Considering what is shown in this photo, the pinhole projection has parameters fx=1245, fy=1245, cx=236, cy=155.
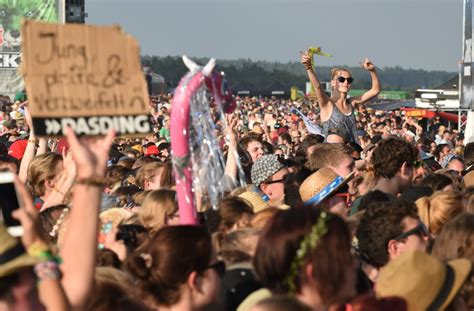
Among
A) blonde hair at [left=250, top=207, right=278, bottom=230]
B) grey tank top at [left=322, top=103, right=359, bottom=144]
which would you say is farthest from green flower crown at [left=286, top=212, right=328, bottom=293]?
grey tank top at [left=322, top=103, right=359, bottom=144]

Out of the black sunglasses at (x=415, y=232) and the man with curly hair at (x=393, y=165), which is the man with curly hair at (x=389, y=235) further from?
the man with curly hair at (x=393, y=165)

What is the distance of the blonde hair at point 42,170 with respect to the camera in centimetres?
841

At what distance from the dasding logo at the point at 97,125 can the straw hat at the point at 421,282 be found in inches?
41.6

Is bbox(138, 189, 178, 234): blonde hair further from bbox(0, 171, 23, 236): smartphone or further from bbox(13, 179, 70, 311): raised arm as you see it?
bbox(13, 179, 70, 311): raised arm

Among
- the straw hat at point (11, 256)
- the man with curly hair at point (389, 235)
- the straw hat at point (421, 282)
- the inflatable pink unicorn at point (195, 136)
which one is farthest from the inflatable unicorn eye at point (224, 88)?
the straw hat at point (11, 256)

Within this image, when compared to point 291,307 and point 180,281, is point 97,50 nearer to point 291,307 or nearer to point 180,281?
point 180,281

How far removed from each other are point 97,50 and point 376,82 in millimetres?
7626

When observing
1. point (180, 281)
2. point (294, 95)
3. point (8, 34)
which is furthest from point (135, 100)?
point (294, 95)

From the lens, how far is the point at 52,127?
177 inches

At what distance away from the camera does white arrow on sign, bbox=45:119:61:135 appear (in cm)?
448

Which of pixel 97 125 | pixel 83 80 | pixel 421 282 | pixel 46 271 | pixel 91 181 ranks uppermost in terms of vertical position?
pixel 83 80

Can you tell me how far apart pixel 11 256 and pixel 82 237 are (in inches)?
10.0

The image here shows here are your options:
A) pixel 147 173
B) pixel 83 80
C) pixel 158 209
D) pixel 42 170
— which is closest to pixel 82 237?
pixel 83 80

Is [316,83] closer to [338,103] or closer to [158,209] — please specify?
[338,103]
